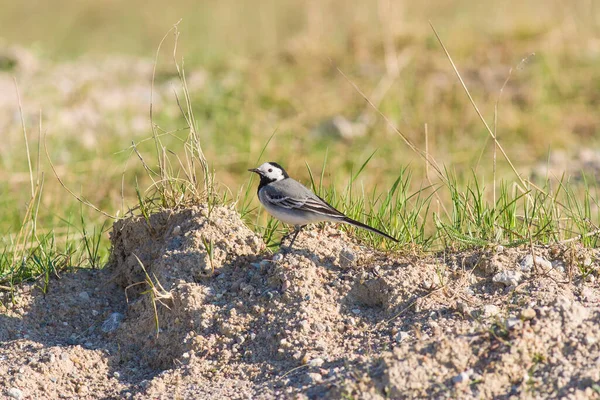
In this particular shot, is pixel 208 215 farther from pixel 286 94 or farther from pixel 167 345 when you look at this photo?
pixel 286 94

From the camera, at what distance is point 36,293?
451 centimetres

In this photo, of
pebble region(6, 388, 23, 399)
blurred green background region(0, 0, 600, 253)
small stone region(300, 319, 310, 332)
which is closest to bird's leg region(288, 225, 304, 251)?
small stone region(300, 319, 310, 332)

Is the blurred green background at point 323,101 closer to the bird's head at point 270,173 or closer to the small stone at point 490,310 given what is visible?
the bird's head at point 270,173

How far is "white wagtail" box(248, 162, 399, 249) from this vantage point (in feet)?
14.6

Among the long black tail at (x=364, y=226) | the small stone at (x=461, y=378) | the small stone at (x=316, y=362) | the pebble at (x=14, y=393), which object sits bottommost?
the pebble at (x=14, y=393)

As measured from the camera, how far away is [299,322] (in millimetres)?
3930

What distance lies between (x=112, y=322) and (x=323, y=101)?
6.10m

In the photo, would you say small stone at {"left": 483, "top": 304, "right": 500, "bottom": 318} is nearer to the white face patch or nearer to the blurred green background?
the white face patch

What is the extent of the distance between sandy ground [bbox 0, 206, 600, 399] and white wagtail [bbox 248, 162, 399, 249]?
111 mm

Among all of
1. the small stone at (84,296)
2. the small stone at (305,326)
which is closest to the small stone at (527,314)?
the small stone at (305,326)

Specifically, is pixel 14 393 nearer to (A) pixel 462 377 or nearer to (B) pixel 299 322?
(B) pixel 299 322

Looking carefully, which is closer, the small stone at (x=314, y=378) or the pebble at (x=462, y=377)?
the pebble at (x=462, y=377)

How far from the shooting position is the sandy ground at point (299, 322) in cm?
339

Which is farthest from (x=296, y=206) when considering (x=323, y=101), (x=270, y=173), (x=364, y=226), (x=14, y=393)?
(x=323, y=101)
